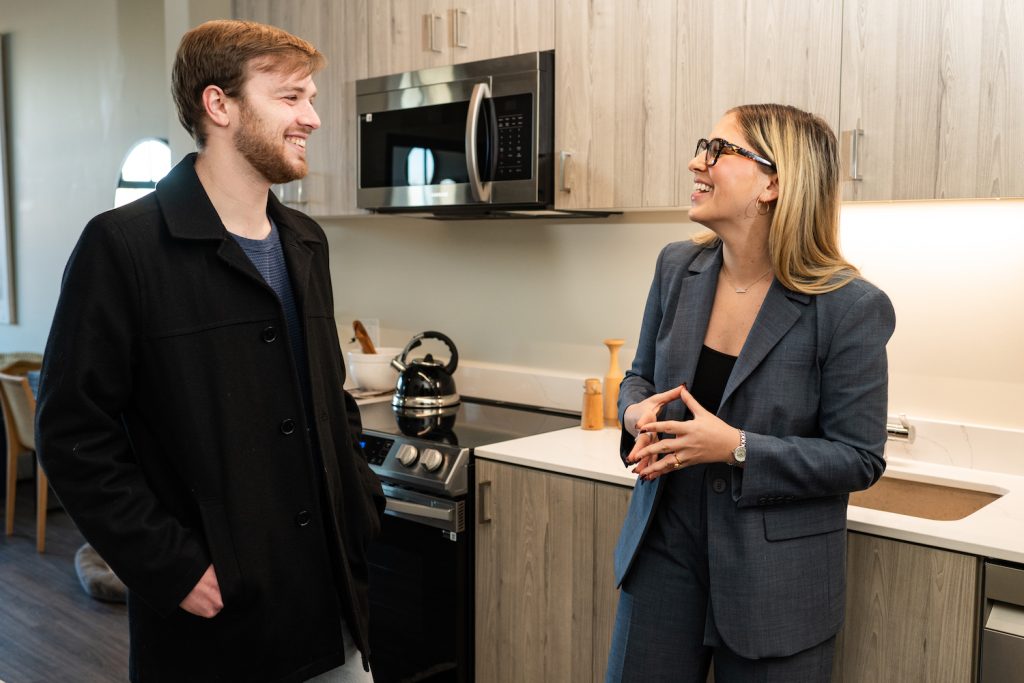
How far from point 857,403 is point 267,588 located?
102 cm

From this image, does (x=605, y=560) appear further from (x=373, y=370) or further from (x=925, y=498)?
(x=373, y=370)

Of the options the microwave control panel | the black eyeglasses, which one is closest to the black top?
the black eyeglasses

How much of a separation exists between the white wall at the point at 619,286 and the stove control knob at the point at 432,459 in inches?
28.3

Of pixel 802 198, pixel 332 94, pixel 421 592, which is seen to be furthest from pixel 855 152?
pixel 332 94

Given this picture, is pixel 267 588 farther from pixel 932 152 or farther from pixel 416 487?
pixel 932 152

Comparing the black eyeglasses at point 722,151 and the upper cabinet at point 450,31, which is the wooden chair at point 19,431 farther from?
the black eyeglasses at point 722,151

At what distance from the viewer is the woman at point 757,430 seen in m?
1.62

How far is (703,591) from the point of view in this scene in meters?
1.70

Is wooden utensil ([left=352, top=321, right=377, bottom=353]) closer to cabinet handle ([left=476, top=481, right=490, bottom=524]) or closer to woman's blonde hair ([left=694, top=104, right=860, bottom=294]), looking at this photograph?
cabinet handle ([left=476, top=481, right=490, bottom=524])

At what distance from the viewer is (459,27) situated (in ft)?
9.32

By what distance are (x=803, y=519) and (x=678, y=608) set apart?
27 centimetres

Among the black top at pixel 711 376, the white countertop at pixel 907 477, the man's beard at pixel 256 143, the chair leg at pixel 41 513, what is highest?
the man's beard at pixel 256 143

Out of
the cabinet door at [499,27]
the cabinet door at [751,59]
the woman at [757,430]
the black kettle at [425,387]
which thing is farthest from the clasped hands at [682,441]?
the black kettle at [425,387]

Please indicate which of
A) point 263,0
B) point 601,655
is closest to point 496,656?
point 601,655
